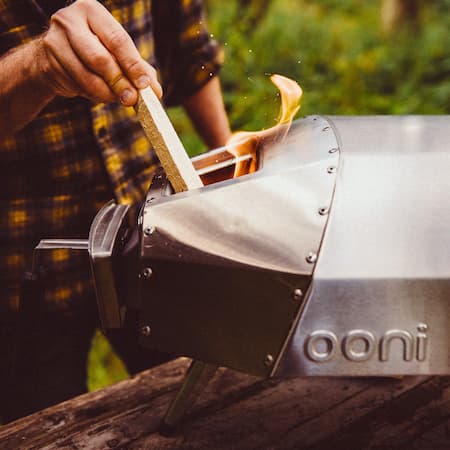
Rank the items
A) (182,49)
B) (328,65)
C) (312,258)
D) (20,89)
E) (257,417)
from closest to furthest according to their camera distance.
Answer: (312,258), (20,89), (257,417), (182,49), (328,65)

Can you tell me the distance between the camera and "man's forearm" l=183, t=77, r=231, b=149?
5.06ft

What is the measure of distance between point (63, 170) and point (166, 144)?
16.8 inches

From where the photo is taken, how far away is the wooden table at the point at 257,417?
993 millimetres

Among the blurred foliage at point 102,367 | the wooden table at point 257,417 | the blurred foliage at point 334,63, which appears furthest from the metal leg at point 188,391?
the blurred foliage at point 334,63

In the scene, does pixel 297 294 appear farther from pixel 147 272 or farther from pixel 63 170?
pixel 63 170

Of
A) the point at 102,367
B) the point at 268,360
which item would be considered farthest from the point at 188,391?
the point at 102,367

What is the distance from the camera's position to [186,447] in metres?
0.98

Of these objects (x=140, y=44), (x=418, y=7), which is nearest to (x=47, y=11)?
(x=140, y=44)

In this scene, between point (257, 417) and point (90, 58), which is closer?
point (90, 58)

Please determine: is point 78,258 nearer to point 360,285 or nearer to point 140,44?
point 140,44

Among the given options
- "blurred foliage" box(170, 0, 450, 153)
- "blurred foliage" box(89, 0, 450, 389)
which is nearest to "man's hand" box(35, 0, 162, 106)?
"blurred foliage" box(89, 0, 450, 389)

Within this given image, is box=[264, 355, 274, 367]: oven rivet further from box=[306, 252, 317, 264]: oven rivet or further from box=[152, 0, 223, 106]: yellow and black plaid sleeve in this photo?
box=[152, 0, 223, 106]: yellow and black plaid sleeve

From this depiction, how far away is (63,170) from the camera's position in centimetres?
122

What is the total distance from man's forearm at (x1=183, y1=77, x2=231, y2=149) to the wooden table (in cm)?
60
